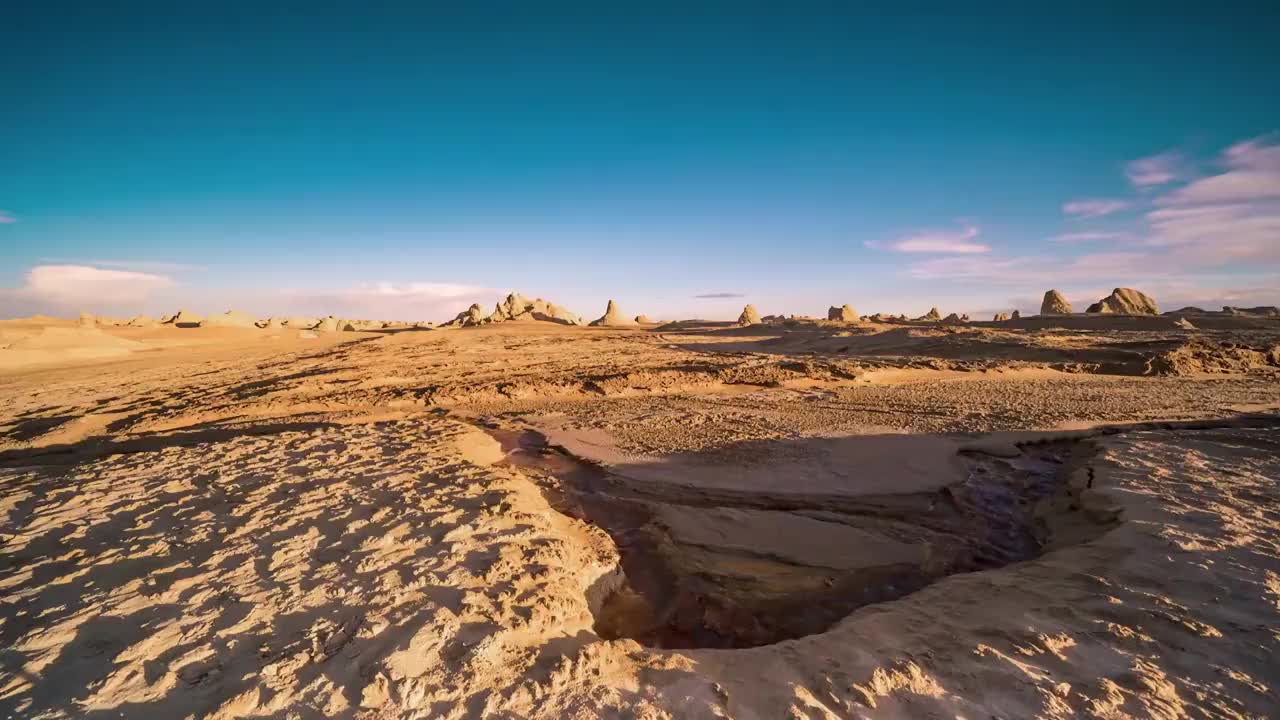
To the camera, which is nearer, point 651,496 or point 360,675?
point 360,675

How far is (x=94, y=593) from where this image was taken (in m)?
3.31

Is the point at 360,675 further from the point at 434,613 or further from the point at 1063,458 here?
the point at 1063,458

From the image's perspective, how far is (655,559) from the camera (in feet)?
14.3

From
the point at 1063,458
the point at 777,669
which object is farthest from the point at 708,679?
the point at 1063,458

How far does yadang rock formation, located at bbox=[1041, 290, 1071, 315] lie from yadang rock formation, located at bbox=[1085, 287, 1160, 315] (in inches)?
57.6

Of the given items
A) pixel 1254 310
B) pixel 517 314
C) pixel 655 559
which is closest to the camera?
pixel 655 559

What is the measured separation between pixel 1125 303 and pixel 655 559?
1364 inches

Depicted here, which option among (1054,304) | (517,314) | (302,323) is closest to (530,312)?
(517,314)

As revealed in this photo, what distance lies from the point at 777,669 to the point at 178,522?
496 centimetres

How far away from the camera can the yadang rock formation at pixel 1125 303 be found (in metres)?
27.1

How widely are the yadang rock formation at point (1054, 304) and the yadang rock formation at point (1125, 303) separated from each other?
4.80 ft

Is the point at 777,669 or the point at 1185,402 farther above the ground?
the point at 1185,402

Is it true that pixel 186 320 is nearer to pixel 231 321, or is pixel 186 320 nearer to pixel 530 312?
pixel 231 321

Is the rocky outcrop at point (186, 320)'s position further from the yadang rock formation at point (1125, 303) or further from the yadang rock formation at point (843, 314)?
the yadang rock formation at point (1125, 303)
